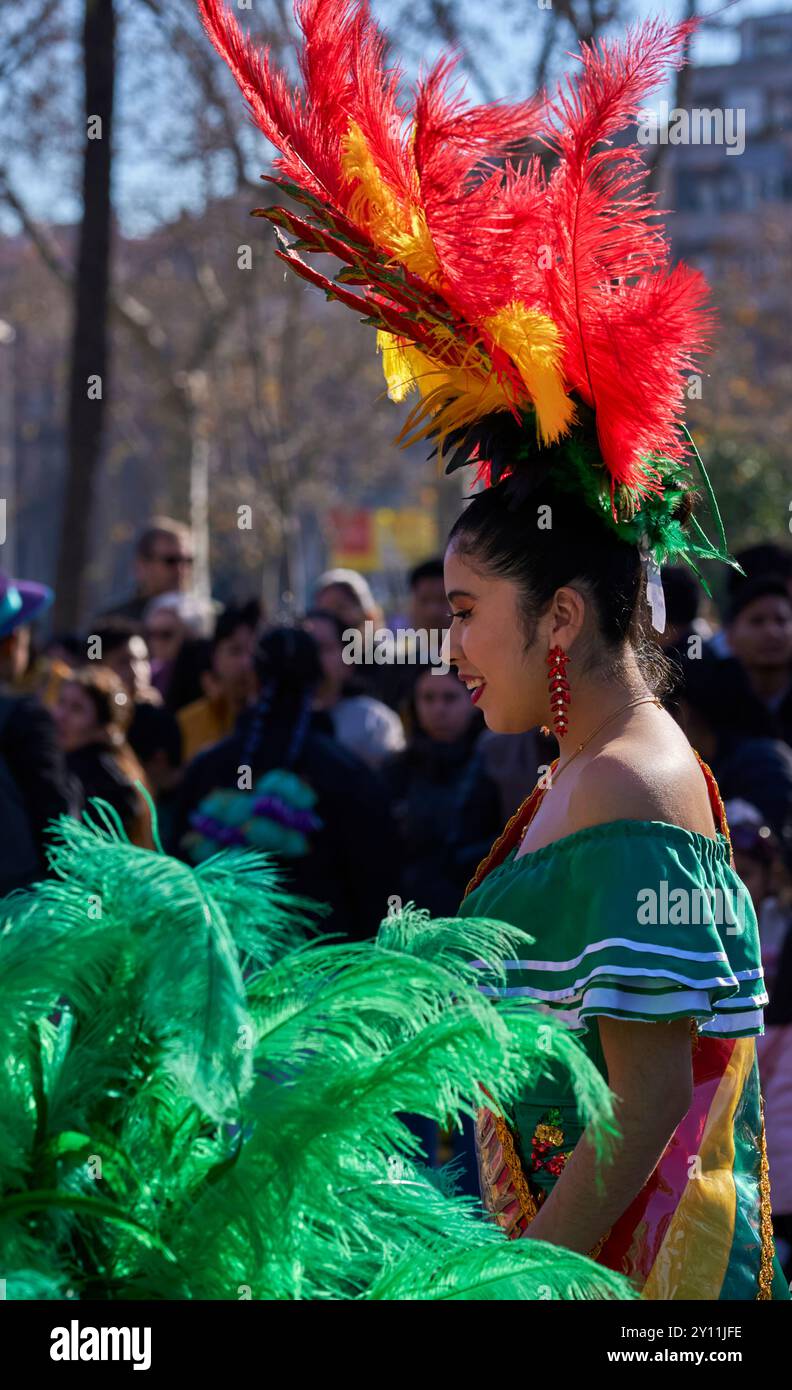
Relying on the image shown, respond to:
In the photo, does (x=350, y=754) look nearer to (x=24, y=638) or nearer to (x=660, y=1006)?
(x=24, y=638)

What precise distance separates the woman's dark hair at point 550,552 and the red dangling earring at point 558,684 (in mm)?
34

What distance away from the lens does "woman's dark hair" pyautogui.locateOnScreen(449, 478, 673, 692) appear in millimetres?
1854

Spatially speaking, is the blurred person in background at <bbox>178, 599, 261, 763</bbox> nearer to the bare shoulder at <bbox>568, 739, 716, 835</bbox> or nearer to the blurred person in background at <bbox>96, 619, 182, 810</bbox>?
the blurred person in background at <bbox>96, 619, 182, 810</bbox>

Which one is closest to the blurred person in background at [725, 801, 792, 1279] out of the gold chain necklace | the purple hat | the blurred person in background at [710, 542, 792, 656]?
the blurred person in background at [710, 542, 792, 656]

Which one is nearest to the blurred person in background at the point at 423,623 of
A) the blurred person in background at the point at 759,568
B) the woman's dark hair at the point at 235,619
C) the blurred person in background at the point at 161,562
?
the woman's dark hair at the point at 235,619

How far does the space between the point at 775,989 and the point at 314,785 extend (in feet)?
4.45

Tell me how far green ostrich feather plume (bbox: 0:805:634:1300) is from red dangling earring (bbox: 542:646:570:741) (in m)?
0.55

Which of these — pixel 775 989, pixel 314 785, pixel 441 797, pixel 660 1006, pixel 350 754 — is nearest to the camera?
pixel 660 1006

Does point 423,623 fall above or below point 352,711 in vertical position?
above

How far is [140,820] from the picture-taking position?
4637 millimetres

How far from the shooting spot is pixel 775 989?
3953 millimetres

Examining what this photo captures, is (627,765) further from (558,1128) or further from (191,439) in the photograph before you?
(191,439)

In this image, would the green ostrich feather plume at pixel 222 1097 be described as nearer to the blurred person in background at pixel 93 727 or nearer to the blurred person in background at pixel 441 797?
the blurred person in background at pixel 441 797

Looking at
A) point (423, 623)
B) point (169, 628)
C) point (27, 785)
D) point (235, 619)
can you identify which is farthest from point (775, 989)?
point (169, 628)
